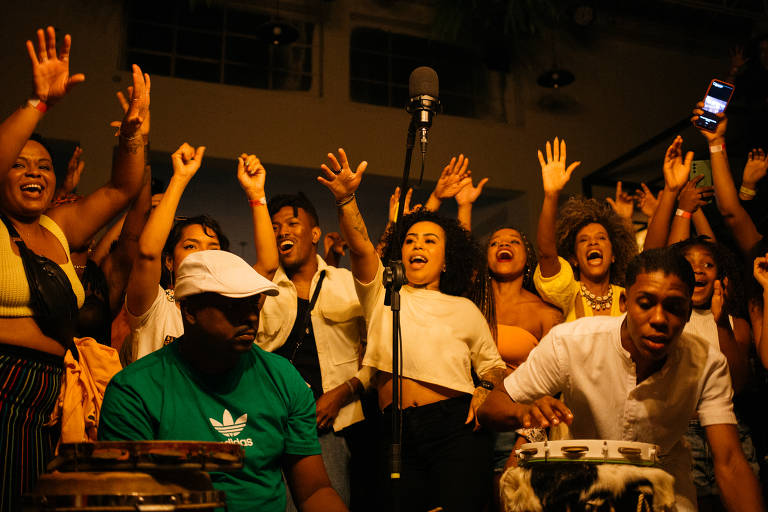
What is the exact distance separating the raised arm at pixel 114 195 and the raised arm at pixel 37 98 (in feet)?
1.07

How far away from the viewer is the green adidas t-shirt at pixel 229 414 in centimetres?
234

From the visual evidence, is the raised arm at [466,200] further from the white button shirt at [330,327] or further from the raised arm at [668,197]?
the white button shirt at [330,327]

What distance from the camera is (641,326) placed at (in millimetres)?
2807

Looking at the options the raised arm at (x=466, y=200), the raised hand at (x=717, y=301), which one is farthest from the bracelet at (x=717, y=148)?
the raised arm at (x=466, y=200)

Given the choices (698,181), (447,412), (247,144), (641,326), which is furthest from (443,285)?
(247,144)

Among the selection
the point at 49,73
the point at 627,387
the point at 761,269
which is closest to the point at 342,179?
the point at 49,73

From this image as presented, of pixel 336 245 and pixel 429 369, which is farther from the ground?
pixel 336 245

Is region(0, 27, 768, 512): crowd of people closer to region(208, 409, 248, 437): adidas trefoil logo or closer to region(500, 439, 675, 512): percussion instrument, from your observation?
region(208, 409, 248, 437): adidas trefoil logo

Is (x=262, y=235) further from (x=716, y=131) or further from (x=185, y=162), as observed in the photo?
(x=716, y=131)

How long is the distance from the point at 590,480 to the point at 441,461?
1.31 m

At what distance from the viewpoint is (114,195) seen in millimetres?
3344

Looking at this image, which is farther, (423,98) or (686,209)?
(686,209)

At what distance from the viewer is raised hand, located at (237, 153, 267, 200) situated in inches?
156

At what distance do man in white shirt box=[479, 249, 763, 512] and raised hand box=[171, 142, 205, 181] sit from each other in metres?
1.94
